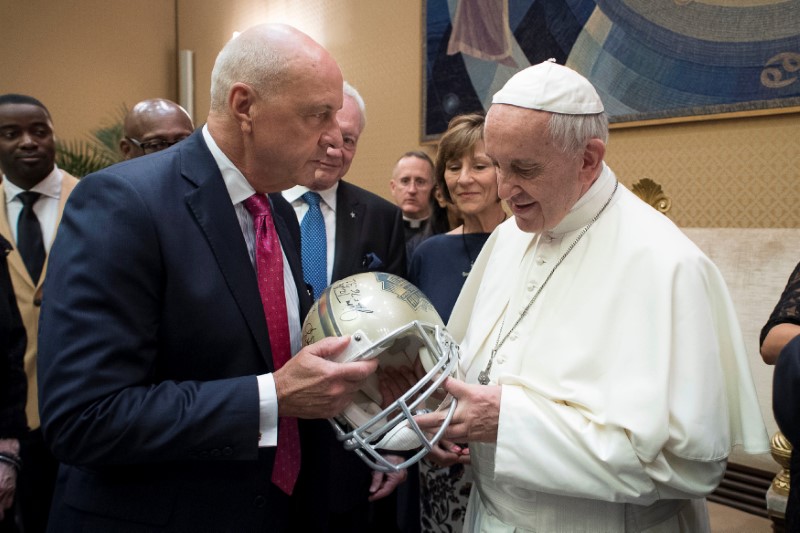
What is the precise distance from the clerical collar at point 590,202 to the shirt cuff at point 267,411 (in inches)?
34.3

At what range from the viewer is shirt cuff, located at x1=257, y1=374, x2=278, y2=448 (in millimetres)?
1387

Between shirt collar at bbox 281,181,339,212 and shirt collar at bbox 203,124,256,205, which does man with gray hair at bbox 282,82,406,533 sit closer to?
shirt collar at bbox 281,181,339,212

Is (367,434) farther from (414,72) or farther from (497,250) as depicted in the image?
(414,72)

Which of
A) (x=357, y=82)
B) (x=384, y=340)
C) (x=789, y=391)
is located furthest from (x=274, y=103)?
(x=357, y=82)

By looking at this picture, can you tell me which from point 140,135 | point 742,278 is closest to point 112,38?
point 140,135

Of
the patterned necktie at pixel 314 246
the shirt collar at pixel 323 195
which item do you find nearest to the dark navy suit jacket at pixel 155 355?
the patterned necktie at pixel 314 246

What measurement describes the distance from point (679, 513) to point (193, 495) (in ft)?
3.95

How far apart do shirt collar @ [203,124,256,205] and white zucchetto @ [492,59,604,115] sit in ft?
2.20

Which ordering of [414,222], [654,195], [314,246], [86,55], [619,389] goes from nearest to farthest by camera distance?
1. [619,389]
2. [314,246]
3. [654,195]
4. [414,222]
5. [86,55]

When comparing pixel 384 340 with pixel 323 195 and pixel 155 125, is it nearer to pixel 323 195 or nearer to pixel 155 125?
pixel 323 195

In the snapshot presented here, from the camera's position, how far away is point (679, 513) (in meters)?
1.65

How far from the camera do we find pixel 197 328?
4.68ft

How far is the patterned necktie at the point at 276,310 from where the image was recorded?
1578 mm

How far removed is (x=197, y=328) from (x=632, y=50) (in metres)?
3.73
